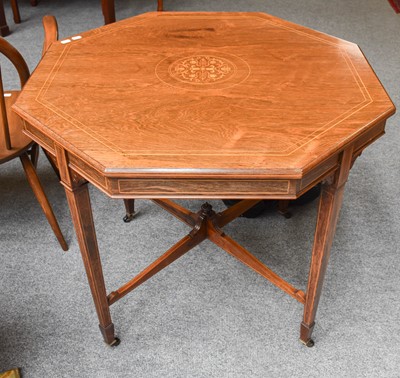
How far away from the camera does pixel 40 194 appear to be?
2.01 metres

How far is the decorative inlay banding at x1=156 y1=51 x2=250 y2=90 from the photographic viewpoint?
5.01 feet

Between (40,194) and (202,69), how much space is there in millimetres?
821

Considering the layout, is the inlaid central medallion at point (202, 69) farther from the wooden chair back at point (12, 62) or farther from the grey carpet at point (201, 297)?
the grey carpet at point (201, 297)

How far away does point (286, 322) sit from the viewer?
1.82m

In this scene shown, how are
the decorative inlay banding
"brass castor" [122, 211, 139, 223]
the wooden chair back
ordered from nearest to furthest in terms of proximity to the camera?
the decorative inlay banding, the wooden chair back, "brass castor" [122, 211, 139, 223]

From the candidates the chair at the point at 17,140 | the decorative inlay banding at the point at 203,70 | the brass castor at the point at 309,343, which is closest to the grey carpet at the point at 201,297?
the brass castor at the point at 309,343

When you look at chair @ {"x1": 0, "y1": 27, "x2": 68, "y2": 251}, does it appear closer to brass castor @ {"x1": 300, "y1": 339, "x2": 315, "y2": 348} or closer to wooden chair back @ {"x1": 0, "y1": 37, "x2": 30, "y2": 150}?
wooden chair back @ {"x1": 0, "y1": 37, "x2": 30, "y2": 150}

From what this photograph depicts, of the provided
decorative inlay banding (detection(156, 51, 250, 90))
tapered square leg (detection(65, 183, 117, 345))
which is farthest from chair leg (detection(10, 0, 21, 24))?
tapered square leg (detection(65, 183, 117, 345))

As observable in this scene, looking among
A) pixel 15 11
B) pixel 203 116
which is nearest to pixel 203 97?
pixel 203 116

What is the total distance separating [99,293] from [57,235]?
0.54m

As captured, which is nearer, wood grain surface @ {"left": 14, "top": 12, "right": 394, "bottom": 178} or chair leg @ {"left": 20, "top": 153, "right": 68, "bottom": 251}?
wood grain surface @ {"left": 14, "top": 12, "right": 394, "bottom": 178}

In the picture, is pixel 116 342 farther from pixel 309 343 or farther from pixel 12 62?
pixel 12 62

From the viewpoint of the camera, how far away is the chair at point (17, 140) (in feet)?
5.73

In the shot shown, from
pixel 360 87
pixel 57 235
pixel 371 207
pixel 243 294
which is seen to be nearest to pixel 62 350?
pixel 57 235
